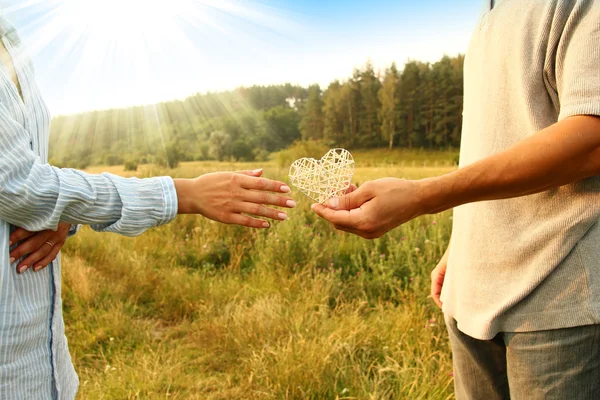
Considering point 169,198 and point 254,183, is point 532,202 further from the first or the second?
point 169,198

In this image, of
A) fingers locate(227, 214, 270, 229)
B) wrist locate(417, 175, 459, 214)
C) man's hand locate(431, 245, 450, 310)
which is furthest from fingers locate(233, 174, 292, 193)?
man's hand locate(431, 245, 450, 310)

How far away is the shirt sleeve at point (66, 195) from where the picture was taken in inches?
49.4

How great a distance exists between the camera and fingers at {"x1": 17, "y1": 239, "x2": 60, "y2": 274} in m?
1.40

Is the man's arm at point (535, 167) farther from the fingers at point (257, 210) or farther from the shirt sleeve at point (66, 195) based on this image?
the shirt sleeve at point (66, 195)

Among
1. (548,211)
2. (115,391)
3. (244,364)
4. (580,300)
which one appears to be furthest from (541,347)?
(115,391)

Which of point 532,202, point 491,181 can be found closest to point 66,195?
point 491,181

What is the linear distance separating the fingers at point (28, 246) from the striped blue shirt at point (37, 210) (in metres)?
0.03

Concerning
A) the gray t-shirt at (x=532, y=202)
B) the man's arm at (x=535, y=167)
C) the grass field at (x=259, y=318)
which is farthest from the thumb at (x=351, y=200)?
the grass field at (x=259, y=318)

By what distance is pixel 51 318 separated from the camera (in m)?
1.51

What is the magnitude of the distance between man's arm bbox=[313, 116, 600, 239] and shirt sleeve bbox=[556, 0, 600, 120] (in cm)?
4

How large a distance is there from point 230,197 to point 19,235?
668 millimetres

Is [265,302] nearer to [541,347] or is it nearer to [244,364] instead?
[244,364]

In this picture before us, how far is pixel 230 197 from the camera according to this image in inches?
64.3

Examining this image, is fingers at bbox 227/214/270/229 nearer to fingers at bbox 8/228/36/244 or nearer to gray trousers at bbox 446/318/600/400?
fingers at bbox 8/228/36/244
